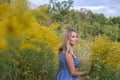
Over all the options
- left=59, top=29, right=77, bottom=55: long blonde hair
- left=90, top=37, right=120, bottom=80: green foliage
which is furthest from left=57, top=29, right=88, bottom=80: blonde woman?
left=90, top=37, right=120, bottom=80: green foliage

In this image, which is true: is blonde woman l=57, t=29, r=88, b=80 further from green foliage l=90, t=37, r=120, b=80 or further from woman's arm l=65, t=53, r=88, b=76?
green foliage l=90, t=37, r=120, b=80

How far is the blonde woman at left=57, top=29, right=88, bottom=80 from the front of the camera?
142 inches

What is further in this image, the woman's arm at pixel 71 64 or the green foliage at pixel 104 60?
the green foliage at pixel 104 60

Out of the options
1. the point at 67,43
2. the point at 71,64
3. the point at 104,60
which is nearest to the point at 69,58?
the point at 71,64

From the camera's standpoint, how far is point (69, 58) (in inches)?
142

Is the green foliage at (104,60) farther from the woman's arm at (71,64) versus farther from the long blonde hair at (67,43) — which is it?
the long blonde hair at (67,43)

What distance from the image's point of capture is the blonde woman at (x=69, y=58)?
362 centimetres

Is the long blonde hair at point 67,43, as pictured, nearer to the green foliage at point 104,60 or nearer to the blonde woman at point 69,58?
the blonde woman at point 69,58

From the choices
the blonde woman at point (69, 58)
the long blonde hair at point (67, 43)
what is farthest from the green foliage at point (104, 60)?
the long blonde hair at point (67, 43)

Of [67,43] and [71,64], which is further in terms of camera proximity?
[67,43]

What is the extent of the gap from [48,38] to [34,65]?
44 centimetres

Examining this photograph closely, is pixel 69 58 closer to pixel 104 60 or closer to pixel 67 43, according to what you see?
pixel 67 43

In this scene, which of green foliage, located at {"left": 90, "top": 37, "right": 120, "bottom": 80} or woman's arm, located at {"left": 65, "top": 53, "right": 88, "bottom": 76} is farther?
green foliage, located at {"left": 90, "top": 37, "right": 120, "bottom": 80}

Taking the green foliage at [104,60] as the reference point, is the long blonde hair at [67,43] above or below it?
above
